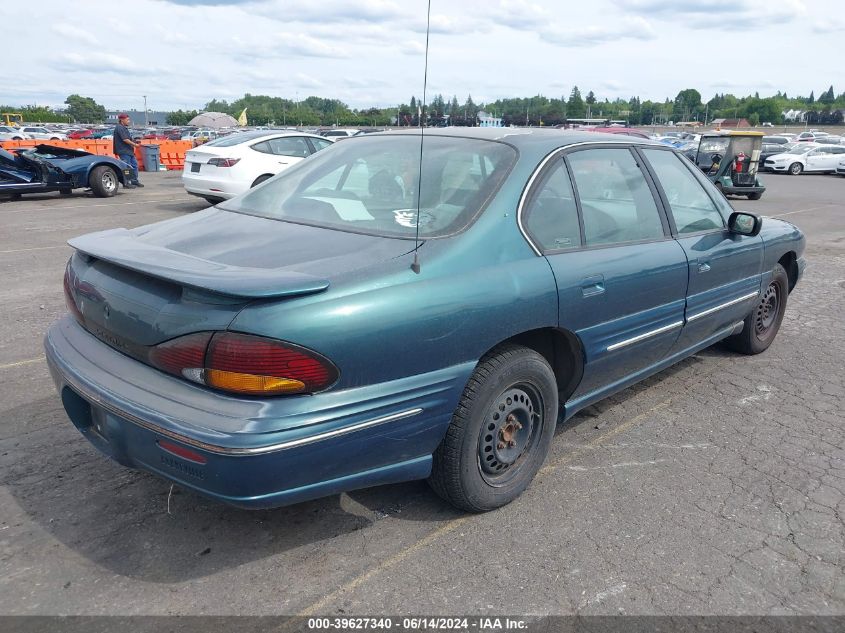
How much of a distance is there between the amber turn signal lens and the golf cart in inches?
695

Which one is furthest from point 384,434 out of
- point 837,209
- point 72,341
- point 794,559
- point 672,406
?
point 837,209

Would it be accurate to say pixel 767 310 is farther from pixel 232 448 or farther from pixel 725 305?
pixel 232 448

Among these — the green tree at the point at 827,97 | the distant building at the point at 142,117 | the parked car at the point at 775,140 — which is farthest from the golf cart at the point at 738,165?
the green tree at the point at 827,97

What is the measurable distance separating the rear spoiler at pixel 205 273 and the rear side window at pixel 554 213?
1129 millimetres

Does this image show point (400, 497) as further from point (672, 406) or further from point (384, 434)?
point (672, 406)

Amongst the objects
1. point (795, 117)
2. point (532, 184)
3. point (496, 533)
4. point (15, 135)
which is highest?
point (795, 117)

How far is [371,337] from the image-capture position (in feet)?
7.73

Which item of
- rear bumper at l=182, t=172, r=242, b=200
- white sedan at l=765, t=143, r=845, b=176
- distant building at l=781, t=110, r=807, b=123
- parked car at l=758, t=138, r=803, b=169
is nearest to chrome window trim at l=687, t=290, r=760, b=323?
rear bumper at l=182, t=172, r=242, b=200

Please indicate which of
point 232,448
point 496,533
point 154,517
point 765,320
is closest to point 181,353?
point 232,448

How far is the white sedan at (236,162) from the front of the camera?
38.7ft

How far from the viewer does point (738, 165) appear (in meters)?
17.9

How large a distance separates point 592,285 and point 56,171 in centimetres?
1303

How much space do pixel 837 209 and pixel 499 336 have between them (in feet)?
55.4

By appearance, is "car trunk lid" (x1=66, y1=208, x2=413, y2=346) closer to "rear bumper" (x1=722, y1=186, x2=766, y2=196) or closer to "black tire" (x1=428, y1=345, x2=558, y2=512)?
"black tire" (x1=428, y1=345, x2=558, y2=512)
